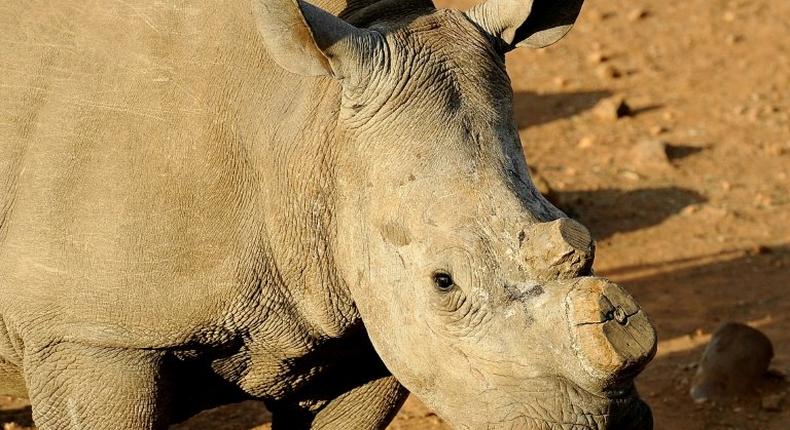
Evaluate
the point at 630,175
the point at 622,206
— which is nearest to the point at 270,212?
the point at 622,206

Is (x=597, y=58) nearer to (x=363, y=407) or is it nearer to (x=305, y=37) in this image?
(x=363, y=407)

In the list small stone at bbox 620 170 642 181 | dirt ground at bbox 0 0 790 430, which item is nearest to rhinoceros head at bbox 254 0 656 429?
dirt ground at bbox 0 0 790 430

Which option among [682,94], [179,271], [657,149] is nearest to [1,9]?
[179,271]

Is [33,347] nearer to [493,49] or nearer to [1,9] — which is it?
[1,9]

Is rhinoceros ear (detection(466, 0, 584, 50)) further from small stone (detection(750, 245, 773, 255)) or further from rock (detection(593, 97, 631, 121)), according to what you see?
rock (detection(593, 97, 631, 121))

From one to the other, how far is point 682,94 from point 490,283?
25.9 ft

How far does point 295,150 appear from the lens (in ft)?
13.0

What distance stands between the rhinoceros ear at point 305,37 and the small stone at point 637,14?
360 inches

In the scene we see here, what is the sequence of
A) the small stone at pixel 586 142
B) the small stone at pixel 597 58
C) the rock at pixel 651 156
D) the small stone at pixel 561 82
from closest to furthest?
1. the rock at pixel 651 156
2. the small stone at pixel 586 142
3. the small stone at pixel 561 82
4. the small stone at pixel 597 58

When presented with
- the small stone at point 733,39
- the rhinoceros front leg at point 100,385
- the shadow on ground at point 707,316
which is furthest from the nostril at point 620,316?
the small stone at point 733,39

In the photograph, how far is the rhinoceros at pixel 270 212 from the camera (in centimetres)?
362

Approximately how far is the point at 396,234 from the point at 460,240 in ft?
0.67

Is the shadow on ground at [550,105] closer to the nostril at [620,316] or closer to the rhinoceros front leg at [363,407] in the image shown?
the rhinoceros front leg at [363,407]

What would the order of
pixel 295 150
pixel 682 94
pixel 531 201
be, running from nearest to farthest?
pixel 531 201 < pixel 295 150 < pixel 682 94
